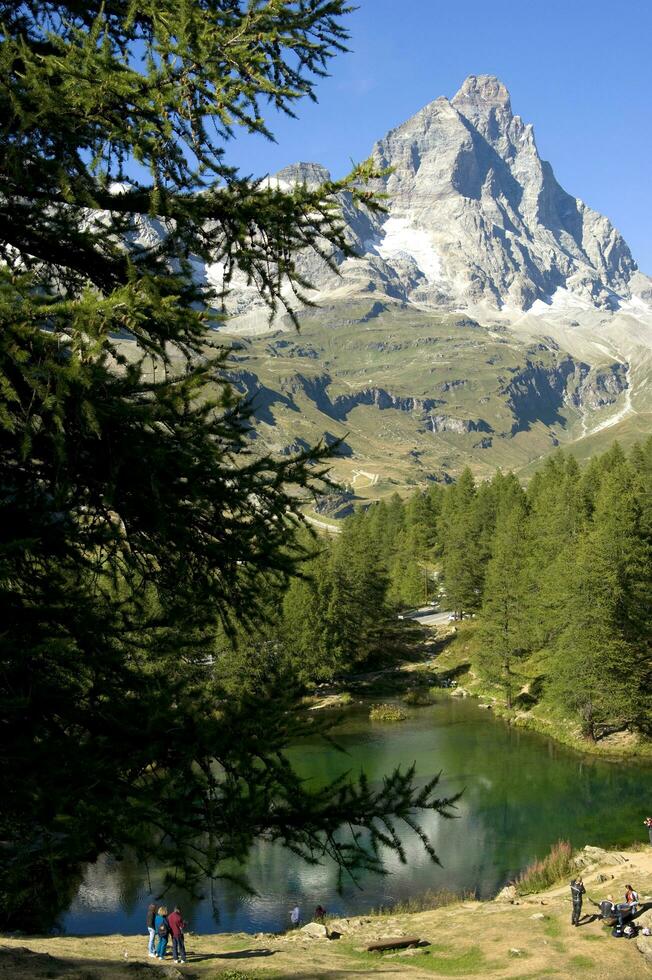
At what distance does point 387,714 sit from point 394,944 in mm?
32967

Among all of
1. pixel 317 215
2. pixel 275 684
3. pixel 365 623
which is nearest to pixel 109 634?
pixel 275 684

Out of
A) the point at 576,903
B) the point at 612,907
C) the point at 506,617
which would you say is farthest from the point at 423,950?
the point at 506,617

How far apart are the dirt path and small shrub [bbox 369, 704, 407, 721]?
90.3 ft

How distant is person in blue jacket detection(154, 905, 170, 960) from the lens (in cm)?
1970

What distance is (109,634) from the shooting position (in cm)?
750

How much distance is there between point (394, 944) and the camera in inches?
885

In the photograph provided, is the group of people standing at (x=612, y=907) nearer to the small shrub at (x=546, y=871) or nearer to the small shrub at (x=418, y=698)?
the small shrub at (x=546, y=871)

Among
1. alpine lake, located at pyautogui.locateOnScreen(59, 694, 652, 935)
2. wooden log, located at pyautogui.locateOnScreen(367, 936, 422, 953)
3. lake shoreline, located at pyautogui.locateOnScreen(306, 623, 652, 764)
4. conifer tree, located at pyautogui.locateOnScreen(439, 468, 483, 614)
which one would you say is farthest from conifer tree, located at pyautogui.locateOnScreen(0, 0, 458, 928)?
conifer tree, located at pyautogui.locateOnScreen(439, 468, 483, 614)

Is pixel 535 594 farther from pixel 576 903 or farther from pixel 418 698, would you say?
pixel 576 903

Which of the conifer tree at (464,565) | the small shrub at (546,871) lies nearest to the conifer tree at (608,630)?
the small shrub at (546,871)

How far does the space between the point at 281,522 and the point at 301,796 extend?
104 inches

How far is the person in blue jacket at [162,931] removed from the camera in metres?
19.7

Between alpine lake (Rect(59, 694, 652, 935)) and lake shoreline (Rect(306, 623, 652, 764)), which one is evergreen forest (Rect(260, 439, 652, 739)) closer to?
lake shoreline (Rect(306, 623, 652, 764))

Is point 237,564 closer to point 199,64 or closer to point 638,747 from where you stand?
point 199,64
